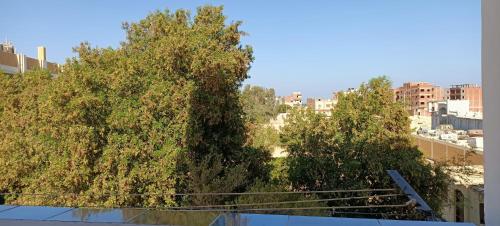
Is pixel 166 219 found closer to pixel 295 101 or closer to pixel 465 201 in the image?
pixel 465 201

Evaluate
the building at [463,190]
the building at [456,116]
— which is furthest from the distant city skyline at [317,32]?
the building at [456,116]

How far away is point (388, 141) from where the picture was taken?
8.00 meters

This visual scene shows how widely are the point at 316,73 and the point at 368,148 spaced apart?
11.4 feet

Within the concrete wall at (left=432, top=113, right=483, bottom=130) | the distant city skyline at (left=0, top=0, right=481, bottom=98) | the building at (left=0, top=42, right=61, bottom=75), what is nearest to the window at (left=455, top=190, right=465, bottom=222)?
the distant city skyline at (left=0, top=0, right=481, bottom=98)

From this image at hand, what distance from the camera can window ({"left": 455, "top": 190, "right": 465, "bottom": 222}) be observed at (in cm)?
779

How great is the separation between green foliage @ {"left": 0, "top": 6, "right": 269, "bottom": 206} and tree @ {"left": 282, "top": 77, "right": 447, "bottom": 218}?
89cm

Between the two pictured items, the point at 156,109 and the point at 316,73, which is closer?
the point at 156,109

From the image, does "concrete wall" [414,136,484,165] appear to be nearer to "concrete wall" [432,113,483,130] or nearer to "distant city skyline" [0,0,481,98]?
"distant city skyline" [0,0,481,98]

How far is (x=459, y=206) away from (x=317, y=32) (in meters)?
5.96

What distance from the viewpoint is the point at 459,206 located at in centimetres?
794

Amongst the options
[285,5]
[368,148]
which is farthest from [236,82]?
[285,5]

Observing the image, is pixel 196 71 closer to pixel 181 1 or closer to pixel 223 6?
pixel 223 6

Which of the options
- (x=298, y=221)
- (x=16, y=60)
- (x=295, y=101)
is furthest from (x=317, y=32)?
(x=16, y=60)

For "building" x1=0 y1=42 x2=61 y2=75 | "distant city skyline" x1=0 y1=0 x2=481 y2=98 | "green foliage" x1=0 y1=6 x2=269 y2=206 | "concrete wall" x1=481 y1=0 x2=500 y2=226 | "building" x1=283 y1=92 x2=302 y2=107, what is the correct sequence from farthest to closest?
"building" x1=0 y1=42 x2=61 y2=75 → "distant city skyline" x1=0 y1=0 x2=481 y2=98 → "building" x1=283 y1=92 x2=302 y2=107 → "green foliage" x1=0 y1=6 x2=269 y2=206 → "concrete wall" x1=481 y1=0 x2=500 y2=226
